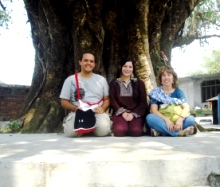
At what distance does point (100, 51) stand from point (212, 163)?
336 centimetres

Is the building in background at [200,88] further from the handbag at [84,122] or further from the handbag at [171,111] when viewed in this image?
the handbag at [84,122]

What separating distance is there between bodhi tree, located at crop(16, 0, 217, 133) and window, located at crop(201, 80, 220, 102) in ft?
50.3

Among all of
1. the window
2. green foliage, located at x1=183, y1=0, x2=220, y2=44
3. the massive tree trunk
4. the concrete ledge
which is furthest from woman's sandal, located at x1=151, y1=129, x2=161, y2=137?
the window

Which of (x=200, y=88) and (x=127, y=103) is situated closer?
(x=127, y=103)

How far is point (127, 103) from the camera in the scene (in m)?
4.52

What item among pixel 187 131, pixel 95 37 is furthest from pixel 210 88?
pixel 187 131

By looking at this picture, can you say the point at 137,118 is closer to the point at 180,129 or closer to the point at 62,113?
the point at 180,129

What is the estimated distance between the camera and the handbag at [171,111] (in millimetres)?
4355

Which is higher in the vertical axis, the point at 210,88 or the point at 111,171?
the point at 210,88

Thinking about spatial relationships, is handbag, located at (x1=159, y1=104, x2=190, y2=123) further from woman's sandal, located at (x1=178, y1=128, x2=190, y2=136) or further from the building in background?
the building in background

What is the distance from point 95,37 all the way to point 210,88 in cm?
1720

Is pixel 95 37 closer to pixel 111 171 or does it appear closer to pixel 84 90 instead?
pixel 84 90

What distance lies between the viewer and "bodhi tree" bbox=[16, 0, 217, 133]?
534 centimetres

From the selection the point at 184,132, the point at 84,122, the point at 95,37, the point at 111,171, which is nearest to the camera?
the point at 111,171
